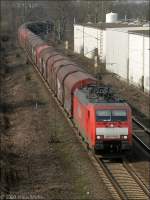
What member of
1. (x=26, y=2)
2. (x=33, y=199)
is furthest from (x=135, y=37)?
(x=26, y=2)

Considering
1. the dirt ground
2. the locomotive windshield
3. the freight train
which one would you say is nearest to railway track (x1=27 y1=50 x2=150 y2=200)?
the dirt ground

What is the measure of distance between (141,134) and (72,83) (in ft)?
13.9

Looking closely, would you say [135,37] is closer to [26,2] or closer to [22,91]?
[22,91]

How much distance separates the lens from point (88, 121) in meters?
17.1

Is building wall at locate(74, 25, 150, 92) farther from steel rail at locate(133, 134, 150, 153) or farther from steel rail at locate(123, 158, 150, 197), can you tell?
steel rail at locate(123, 158, 150, 197)

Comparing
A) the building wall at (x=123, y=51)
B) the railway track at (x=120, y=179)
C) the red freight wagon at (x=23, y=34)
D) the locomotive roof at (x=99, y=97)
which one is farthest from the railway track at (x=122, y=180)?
the red freight wagon at (x=23, y=34)

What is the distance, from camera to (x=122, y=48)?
4141 cm

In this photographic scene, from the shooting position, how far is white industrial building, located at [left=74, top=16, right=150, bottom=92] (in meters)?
35.1

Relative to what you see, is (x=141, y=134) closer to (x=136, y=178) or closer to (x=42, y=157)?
(x=42, y=157)

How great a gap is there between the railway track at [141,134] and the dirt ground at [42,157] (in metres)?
2.82

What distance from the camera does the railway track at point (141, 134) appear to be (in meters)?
20.4

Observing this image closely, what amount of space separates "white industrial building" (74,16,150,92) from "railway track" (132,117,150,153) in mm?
10133

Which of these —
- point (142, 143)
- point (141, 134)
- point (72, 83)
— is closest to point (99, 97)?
point (72, 83)

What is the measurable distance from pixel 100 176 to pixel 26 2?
5322 centimetres
